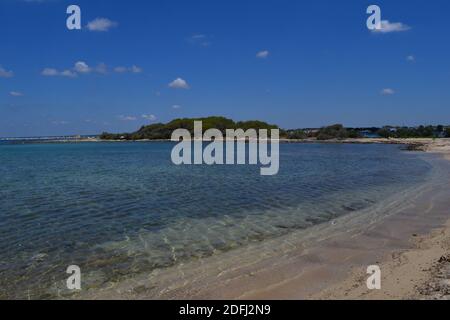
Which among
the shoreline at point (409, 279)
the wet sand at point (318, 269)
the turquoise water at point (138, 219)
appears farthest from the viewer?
the turquoise water at point (138, 219)

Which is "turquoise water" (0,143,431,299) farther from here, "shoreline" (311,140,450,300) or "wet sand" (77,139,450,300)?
"shoreline" (311,140,450,300)

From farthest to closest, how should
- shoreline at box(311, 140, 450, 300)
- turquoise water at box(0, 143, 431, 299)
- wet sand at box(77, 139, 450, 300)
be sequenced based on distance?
turquoise water at box(0, 143, 431, 299) → wet sand at box(77, 139, 450, 300) → shoreline at box(311, 140, 450, 300)

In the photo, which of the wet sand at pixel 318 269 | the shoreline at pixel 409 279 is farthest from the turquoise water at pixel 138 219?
the shoreline at pixel 409 279

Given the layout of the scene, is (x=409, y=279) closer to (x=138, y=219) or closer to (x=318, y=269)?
(x=318, y=269)

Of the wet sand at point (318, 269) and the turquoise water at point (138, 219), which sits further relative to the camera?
the turquoise water at point (138, 219)

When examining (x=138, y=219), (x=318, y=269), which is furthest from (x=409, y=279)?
(x=138, y=219)

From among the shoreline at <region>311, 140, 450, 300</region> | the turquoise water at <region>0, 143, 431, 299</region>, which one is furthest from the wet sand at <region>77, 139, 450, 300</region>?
the turquoise water at <region>0, 143, 431, 299</region>

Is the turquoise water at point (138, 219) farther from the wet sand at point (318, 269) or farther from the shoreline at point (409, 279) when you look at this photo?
the shoreline at point (409, 279)

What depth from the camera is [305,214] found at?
1784 centimetres

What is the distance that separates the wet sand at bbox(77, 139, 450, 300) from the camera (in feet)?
29.3

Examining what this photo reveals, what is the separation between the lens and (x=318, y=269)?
1055 cm

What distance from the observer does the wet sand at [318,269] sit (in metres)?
8.94
